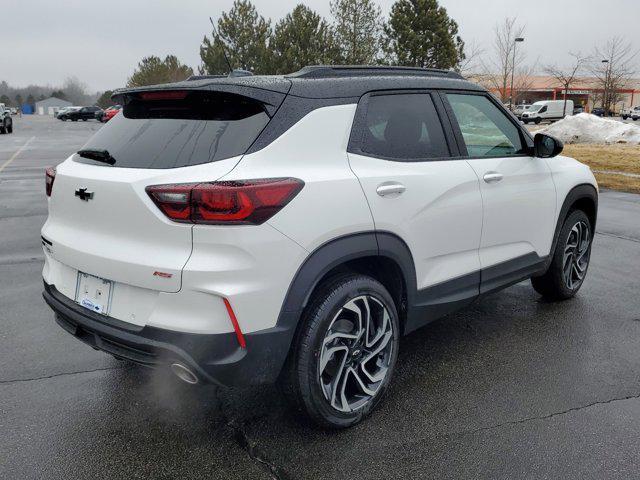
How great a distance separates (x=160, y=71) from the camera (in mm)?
67688

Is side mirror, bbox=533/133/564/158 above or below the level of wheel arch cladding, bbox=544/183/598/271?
above

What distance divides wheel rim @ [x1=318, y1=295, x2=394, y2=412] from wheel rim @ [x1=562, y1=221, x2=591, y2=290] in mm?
2279

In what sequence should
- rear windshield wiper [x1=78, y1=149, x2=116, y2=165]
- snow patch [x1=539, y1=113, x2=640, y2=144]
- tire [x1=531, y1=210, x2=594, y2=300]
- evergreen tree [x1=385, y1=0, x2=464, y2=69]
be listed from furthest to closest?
evergreen tree [x1=385, y1=0, x2=464, y2=69] < snow patch [x1=539, y1=113, x2=640, y2=144] < tire [x1=531, y1=210, x2=594, y2=300] < rear windshield wiper [x1=78, y1=149, x2=116, y2=165]

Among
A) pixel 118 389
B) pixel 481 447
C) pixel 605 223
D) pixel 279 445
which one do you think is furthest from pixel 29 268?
pixel 605 223

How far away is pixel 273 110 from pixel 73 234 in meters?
1.18

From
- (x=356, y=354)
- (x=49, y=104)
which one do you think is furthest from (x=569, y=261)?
(x=49, y=104)

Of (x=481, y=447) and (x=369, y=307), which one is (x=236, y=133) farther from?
(x=481, y=447)

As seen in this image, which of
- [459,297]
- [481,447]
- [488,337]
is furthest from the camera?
[488,337]

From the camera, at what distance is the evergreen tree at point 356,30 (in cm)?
3997

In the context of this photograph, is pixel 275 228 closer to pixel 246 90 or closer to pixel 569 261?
pixel 246 90

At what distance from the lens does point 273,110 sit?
269 centimetres

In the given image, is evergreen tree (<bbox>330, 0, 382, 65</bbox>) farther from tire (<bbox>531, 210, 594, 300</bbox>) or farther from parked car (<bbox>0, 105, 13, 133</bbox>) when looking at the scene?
tire (<bbox>531, 210, 594, 300</bbox>)

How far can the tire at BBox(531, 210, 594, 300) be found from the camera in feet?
15.3

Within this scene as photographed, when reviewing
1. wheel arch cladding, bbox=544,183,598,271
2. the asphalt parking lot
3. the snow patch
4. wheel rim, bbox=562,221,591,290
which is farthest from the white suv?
the snow patch
